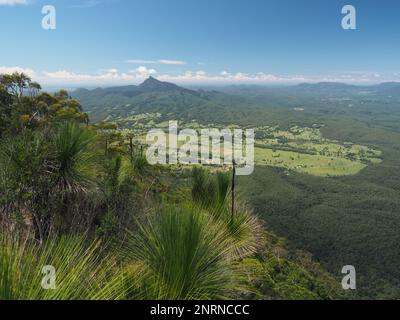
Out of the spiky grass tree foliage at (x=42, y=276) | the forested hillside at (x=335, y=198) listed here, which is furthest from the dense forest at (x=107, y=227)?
the forested hillside at (x=335, y=198)

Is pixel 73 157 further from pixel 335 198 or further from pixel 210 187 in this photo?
pixel 335 198

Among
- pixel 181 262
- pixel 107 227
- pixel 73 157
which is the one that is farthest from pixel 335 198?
pixel 181 262

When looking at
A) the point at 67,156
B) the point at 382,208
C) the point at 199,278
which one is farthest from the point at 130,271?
the point at 382,208

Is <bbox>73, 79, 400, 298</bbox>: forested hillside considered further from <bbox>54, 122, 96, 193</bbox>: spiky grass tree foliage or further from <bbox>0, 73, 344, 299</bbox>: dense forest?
<bbox>54, 122, 96, 193</bbox>: spiky grass tree foliage

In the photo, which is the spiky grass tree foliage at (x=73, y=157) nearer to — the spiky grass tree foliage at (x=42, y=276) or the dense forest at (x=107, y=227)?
the dense forest at (x=107, y=227)

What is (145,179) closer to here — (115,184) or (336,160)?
(115,184)

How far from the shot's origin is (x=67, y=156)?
159 inches

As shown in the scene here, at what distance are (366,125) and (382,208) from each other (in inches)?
4560

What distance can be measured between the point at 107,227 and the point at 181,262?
2279mm

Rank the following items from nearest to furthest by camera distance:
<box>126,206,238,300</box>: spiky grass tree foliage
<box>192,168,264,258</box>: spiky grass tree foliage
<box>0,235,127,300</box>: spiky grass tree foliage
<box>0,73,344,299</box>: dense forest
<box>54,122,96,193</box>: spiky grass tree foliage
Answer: <box>0,235,127,300</box>: spiky grass tree foliage < <box>0,73,344,299</box>: dense forest < <box>126,206,238,300</box>: spiky grass tree foliage < <box>192,168,264,258</box>: spiky grass tree foliage < <box>54,122,96,193</box>: spiky grass tree foliage

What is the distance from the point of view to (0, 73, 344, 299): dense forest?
63.4 inches

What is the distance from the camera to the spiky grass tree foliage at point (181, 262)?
6.15 feet

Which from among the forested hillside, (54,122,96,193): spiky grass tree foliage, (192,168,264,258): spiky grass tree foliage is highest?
(54,122,96,193): spiky grass tree foliage

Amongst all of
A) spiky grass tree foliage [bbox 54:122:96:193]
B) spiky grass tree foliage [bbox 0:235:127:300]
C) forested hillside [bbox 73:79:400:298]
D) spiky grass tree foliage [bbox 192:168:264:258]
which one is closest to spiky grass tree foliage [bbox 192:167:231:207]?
spiky grass tree foliage [bbox 192:168:264:258]
